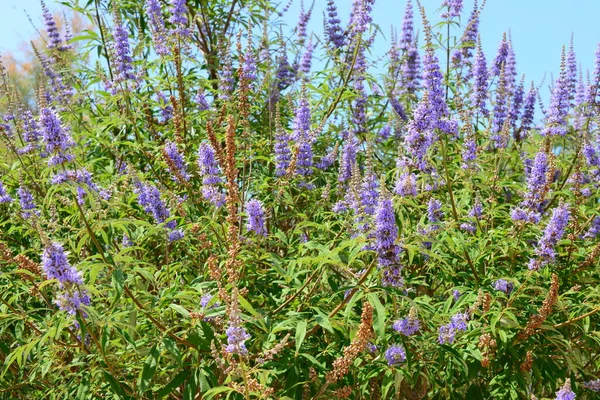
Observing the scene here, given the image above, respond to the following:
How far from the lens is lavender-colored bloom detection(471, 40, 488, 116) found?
6.72 m

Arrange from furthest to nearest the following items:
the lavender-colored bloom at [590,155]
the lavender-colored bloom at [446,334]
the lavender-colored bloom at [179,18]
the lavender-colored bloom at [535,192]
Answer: the lavender-colored bloom at [590,155], the lavender-colored bloom at [179,18], the lavender-colored bloom at [535,192], the lavender-colored bloom at [446,334]

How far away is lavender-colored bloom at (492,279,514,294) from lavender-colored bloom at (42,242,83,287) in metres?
2.76

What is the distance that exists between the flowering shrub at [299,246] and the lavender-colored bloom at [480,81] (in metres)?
0.02

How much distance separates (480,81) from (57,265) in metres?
4.64

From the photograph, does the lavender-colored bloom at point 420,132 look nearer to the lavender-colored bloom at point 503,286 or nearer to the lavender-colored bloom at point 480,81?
the lavender-colored bloom at point 503,286

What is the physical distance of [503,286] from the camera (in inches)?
192

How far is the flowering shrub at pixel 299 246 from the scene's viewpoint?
13.2 feet

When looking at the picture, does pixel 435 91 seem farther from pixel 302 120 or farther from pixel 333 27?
pixel 333 27

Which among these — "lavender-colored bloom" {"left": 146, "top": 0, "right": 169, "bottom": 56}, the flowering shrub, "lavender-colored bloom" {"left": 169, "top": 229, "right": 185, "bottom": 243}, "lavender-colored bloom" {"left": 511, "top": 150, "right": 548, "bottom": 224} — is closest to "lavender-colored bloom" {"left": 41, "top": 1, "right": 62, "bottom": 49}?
the flowering shrub

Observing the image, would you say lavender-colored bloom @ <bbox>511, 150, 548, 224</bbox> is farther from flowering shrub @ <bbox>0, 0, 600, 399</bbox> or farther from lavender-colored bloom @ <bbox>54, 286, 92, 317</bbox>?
lavender-colored bloom @ <bbox>54, 286, 92, 317</bbox>

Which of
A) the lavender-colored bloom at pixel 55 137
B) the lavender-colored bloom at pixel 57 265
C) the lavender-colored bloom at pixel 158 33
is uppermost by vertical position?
the lavender-colored bloom at pixel 158 33

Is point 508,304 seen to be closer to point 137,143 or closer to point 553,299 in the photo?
point 553,299

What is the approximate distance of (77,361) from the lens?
459cm

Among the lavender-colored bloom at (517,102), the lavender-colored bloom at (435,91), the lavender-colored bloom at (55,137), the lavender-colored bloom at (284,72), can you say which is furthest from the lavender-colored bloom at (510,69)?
the lavender-colored bloom at (55,137)
